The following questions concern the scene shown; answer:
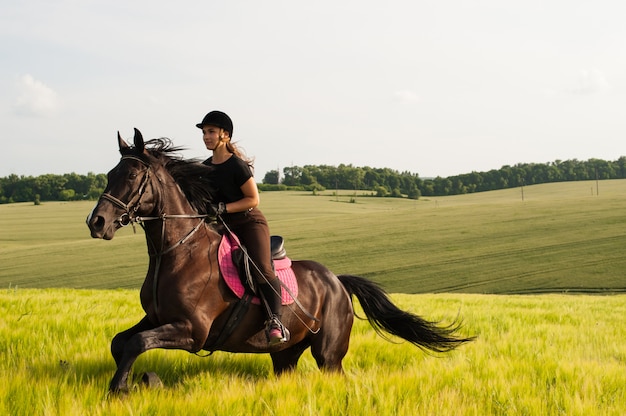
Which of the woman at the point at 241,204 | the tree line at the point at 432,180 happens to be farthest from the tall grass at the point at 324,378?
the tree line at the point at 432,180

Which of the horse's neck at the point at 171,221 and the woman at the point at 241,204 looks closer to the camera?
the horse's neck at the point at 171,221

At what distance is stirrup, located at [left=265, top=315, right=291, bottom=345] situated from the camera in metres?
5.28

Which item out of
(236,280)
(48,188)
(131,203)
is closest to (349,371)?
(236,280)

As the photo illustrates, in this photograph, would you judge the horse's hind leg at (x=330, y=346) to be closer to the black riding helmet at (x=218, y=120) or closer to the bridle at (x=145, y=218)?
the bridle at (x=145, y=218)

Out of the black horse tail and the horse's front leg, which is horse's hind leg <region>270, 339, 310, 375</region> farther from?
the horse's front leg

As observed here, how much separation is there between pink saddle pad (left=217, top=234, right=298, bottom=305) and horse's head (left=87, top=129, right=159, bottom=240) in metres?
0.78

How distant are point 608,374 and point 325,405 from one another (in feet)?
9.71

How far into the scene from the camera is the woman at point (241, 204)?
17.4ft

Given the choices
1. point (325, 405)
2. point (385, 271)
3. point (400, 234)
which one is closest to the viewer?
point (325, 405)

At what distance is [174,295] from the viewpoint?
4.85 meters

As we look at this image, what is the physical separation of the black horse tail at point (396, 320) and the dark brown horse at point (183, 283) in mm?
662

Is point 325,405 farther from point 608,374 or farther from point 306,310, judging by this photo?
point 608,374

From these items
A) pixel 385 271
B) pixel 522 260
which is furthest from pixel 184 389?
pixel 522 260

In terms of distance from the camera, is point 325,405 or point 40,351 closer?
point 325,405
